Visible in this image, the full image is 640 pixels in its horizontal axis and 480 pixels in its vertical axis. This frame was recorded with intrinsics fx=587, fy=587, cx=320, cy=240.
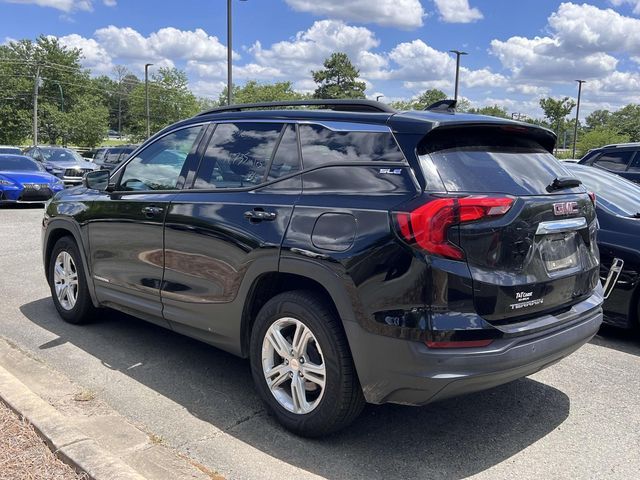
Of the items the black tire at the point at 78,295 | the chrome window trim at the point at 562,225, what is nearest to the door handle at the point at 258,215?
the chrome window trim at the point at 562,225

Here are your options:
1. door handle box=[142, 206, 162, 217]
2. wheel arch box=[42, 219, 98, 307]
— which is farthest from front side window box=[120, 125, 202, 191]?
wheel arch box=[42, 219, 98, 307]

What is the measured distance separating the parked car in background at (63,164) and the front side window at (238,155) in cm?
1687

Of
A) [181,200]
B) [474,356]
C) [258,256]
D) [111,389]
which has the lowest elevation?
[111,389]

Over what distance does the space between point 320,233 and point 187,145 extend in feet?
5.55

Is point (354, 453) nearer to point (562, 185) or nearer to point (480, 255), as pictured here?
point (480, 255)

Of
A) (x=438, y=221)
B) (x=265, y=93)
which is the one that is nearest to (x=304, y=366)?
(x=438, y=221)

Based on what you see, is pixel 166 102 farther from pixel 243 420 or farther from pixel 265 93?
pixel 243 420

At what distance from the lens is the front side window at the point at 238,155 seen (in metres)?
3.74

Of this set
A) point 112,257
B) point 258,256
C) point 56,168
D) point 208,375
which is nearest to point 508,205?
point 258,256

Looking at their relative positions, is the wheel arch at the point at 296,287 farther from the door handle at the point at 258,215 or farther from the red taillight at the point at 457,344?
the red taillight at the point at 457,344

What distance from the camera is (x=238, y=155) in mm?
3920

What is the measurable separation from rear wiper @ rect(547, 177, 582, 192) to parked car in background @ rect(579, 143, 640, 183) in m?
7.18

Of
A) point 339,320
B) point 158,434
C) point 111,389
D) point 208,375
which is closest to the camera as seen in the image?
point 339,320

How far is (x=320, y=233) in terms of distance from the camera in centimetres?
316
